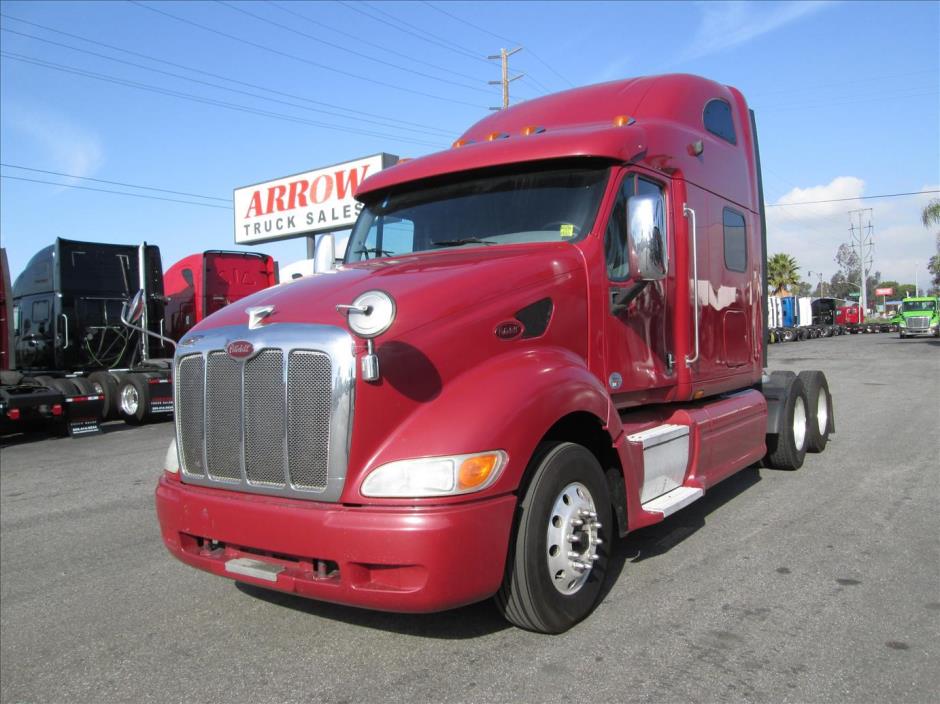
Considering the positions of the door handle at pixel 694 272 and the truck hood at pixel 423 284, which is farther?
the door handle at pixel 694 272

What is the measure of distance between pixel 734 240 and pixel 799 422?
8.28 feet

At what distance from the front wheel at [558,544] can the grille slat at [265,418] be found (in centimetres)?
113

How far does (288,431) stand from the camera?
3.26 meters

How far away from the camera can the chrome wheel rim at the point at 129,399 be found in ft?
42.1

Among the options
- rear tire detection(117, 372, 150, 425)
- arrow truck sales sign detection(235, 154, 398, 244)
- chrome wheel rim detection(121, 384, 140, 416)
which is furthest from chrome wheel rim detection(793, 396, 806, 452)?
arrow truck sales sign detection(235, 154, 398, 244)

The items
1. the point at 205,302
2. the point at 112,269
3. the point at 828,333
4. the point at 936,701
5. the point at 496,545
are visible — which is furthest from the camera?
the point at 828,333

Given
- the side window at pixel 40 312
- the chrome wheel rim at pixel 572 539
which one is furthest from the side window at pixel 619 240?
the side window at pixel 40 312

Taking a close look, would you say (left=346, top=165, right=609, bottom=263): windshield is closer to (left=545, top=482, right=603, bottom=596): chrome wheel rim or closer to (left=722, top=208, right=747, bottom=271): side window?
(left=545, top=482, right=603, bottom=596): chrome wheel rim

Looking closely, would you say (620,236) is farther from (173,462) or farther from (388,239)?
(173,462)

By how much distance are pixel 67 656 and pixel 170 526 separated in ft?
2.62

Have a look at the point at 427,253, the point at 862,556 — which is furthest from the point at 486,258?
the point at 862,556

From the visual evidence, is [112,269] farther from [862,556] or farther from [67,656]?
[862,556]

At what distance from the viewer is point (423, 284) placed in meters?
3.51

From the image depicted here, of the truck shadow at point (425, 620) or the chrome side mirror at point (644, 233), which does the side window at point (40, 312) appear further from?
the chrome side mirror at point (644, 233)
